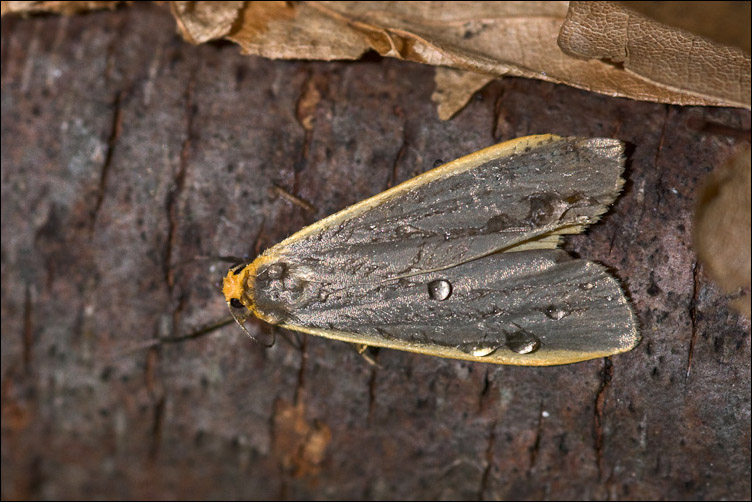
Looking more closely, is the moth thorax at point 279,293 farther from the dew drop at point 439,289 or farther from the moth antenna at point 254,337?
the dew drop at point 439,289

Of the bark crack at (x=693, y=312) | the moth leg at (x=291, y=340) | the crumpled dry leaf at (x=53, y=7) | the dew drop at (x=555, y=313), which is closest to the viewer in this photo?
the bark crack at (x=693, y=312)

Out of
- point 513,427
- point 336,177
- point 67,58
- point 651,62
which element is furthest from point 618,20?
point 67,58

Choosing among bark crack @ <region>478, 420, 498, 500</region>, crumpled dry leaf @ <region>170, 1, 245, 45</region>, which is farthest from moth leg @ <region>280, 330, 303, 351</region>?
crumpled dry leaf @ <region>170, 1, 245, 45</region>

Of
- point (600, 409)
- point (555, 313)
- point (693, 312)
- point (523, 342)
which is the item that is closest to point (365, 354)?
point (523, 342)

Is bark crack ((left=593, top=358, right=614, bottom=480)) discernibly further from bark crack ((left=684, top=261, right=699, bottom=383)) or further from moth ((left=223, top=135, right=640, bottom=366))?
bark crack ((left=684, top=261, right=699, bottom=383))

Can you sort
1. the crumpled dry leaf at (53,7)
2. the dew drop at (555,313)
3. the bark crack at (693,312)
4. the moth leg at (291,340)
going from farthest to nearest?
the crumpled dry leaf at (53,7) → the moth leg at (291,340) → the dew drop at (555,313) → the bark crack at (693,312)

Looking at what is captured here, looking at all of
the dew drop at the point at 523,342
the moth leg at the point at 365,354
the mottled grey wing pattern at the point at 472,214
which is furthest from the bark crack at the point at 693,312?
the moth leg at the point at 365,354

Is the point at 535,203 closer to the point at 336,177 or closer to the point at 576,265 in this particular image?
the point at 576,265

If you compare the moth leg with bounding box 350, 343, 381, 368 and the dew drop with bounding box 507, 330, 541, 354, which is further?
the moth leg with bounding box 350, 343, 381, 368
